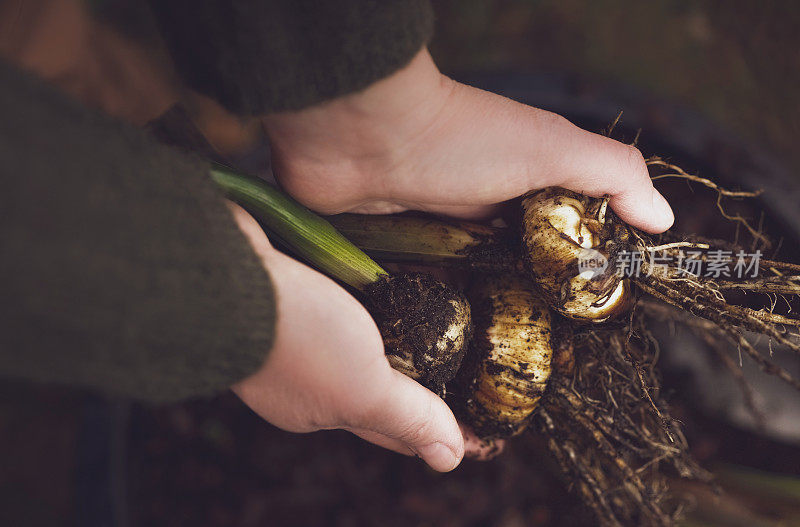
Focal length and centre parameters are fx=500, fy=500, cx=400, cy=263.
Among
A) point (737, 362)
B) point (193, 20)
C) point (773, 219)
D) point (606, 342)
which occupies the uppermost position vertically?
point (193, 20)

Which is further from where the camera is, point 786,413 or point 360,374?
point 786,413

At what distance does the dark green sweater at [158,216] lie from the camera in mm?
470

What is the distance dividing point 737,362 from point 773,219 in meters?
0.49

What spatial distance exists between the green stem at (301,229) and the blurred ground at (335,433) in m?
0.36

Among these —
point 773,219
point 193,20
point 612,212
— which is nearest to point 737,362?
point 773,219

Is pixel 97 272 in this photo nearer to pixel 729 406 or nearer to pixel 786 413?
pixel 729 406

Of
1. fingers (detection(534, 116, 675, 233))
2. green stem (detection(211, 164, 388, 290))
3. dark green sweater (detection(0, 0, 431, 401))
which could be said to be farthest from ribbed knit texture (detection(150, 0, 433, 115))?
fingers (detection(534, 116, 675, 233))

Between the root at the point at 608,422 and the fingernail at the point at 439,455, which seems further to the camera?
the root at the point at 608,422

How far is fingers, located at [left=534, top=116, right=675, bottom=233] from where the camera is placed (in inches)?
33.8

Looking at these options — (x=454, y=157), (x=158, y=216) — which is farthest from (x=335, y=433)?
(x=158, y=216)

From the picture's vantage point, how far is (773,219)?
46.3 inches

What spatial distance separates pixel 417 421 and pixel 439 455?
109mm

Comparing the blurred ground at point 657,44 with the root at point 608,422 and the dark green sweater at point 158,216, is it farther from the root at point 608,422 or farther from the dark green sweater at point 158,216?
the dark green sweater at point 158,216

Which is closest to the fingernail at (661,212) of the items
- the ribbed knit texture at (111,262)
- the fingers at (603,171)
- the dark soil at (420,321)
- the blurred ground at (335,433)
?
the fingers at (603,171)
